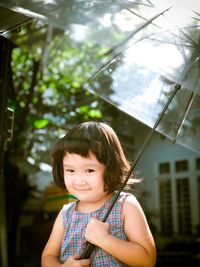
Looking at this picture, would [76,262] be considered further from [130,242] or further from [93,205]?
[93,205]

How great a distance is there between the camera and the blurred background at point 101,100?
7.18 ft

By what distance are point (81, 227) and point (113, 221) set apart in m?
0.17

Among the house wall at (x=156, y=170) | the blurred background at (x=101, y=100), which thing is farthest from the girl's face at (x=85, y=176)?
the house wall at (x=156, y=170)

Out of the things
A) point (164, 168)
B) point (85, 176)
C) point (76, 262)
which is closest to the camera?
point (76, 262)

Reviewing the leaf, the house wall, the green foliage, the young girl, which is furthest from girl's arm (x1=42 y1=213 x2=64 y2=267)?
the house wall

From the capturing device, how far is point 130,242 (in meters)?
1.84

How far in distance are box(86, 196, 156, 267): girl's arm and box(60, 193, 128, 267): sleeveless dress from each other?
0.06 meters

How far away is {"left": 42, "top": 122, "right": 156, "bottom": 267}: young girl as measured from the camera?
181 centimetres

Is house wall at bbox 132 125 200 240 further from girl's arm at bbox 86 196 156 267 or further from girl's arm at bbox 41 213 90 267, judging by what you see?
girl's arm at bbox 86 196 156 267

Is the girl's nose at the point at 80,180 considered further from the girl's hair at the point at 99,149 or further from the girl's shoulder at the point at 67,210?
the girl's shoulder at the point at 67,210

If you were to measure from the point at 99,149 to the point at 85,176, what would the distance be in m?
0.15

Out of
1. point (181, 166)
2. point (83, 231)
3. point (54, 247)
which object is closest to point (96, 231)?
point (83, 231)

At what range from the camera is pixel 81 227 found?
200 centimetres

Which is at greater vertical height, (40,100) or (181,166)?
(40,100)
